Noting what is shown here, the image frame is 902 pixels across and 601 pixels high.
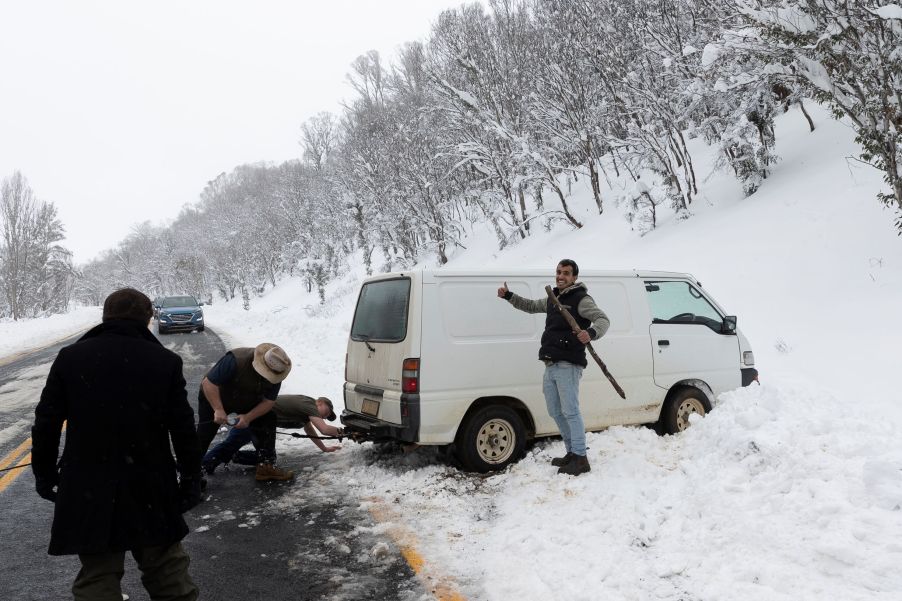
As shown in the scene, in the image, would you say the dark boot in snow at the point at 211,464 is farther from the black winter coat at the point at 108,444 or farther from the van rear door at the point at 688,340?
the van rear door at the point at 688,340

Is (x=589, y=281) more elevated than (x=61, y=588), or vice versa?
(x=589, y=281)

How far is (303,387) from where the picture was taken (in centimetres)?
1058

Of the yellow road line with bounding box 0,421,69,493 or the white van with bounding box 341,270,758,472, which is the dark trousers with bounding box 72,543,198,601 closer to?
the white van with bounding box 341,270,758,472

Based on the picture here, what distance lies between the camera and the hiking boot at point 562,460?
5.21m

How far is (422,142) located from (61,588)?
28600 mm

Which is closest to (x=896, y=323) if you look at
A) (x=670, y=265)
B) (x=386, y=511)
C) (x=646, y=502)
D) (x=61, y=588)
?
(x=670, y=265)

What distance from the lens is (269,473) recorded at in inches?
222

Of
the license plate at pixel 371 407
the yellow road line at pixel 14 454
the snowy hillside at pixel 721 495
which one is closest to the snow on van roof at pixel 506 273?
the license plate at pixel 371 407

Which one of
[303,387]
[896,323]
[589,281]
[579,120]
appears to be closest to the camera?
[589,281]

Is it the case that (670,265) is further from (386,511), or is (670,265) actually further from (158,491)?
(158,491)

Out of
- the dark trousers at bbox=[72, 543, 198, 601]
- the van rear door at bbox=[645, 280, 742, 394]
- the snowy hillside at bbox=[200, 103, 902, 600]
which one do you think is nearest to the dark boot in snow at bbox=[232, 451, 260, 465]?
the snowy hillside at bbox=[200, 103, 902, 600]

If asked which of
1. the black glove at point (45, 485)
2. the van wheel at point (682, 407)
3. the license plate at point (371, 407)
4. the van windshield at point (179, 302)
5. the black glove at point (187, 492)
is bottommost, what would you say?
the van wheel at point (682, 407)

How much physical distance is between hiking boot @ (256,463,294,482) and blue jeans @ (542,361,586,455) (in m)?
2.67

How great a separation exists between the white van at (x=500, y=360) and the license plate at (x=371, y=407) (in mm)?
10
